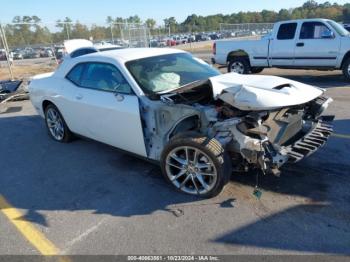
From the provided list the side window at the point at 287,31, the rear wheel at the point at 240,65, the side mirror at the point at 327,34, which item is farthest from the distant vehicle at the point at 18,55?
the side mirror at the point at 327,34

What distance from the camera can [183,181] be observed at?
13.1 feet

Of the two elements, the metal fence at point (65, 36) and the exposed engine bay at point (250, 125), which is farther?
the metal fence at point (65, 36)

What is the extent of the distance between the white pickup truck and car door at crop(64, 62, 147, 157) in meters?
8.02

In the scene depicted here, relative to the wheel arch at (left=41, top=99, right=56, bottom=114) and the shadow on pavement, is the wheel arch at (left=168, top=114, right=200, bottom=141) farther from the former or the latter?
the wheel arch at (left=41, top=99, right=56, bottom=114)

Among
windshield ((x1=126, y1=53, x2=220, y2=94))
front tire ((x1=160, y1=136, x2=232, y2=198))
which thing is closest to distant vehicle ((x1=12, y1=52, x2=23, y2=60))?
windshield ((x1=126, y1=53, x2=220, y2=94))

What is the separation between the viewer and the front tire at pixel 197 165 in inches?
142

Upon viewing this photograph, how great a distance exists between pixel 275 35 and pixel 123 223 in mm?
9790

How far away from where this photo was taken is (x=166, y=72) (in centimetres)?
475

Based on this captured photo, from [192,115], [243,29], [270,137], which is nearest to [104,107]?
[192,115]

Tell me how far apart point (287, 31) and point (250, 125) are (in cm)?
875

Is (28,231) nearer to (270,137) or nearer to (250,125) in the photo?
(250,125)

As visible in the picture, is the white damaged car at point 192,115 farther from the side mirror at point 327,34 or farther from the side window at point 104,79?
the side mirror at point 327,34

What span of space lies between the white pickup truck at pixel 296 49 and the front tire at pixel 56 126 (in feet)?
26.2

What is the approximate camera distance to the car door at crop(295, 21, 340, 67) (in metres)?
10.5
